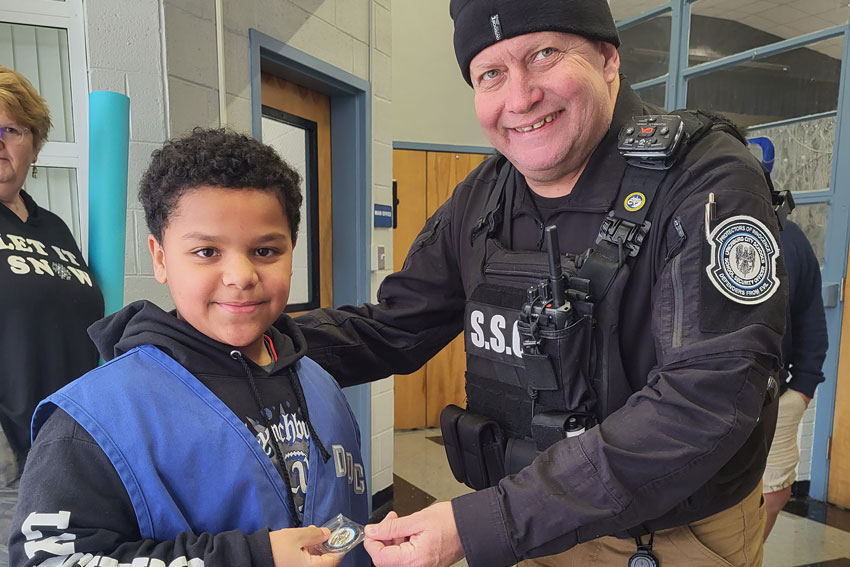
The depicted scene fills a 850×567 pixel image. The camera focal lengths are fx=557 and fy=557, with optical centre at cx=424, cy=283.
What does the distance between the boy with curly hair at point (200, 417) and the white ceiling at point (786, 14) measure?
334cm

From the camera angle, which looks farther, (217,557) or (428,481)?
(428,481)

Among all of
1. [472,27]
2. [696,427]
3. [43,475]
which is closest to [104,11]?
[472,27]

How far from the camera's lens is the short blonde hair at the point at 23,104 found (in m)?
1.27

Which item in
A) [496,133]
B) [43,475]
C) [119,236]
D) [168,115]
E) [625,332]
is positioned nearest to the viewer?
[43,475]

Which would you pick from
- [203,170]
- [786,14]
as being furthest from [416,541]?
[786,14]

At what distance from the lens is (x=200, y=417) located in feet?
2.85

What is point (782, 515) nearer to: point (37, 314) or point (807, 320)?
point (807, 320)

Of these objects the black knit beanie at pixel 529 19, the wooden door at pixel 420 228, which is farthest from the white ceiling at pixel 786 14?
the black knit beanie at pixel 529 19

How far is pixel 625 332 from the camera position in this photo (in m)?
1.11

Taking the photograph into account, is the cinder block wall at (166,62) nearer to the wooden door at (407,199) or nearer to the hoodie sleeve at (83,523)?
the hoodie sleeve at (83,523)

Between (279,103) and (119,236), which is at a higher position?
(279,103)

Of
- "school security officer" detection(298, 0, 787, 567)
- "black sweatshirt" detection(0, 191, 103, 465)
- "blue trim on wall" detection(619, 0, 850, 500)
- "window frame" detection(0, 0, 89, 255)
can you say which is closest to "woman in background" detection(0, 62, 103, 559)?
"black sweatshirt" detection(0, 191, 103, 465)

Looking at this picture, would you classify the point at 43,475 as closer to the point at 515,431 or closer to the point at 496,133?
the point at 515,431

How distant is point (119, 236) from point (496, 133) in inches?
36.7
